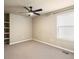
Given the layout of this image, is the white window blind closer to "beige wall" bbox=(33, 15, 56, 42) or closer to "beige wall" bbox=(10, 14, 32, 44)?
"beige wall" bbox=(33, 15, 56, 42)

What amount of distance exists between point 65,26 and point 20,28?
3817 mm

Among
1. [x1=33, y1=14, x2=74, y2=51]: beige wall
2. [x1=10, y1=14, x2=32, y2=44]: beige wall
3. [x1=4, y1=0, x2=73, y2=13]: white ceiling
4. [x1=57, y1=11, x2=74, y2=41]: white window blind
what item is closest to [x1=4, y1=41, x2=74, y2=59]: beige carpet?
[x1=33, y1=14, x2=74, y2=51]: beige wall

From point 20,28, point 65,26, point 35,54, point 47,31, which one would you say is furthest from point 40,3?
point 20,28

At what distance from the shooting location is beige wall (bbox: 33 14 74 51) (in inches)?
176

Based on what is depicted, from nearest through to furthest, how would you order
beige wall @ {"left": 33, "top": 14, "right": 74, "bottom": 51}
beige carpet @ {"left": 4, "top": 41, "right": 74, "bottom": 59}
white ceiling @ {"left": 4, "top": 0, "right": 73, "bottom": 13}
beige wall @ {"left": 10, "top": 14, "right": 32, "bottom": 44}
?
1. beige carpet @ {"left": 4, "top": 41, "right": 74, "bottom": 59}
2. white ceiling @ {"left": 4, "top": 0, "right": 73, "bottom": 13}
3. beige wall @ {"left": 33, "top": 14, "right": 74, "bottom": 51}
4. beige wall @ {"left": 10, "top": 14, "right": 32, "bottom": 44}

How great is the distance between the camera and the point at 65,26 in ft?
14.4

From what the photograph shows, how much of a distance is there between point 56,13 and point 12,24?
326 cm

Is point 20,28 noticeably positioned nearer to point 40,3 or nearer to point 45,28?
point 45,28

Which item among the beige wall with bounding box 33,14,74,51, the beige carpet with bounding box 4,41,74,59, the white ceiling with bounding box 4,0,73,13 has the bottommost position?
the beige carpet with bounding box 4,41,74,59

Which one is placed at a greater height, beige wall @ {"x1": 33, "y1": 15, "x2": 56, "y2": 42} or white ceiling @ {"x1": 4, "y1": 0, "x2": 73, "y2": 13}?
white ceiling @ {"x1": 4, "y1": 0, "x2": 73, "y2": 13}

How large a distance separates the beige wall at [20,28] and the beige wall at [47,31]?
56 cm

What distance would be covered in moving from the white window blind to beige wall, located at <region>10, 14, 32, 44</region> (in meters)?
3.29
